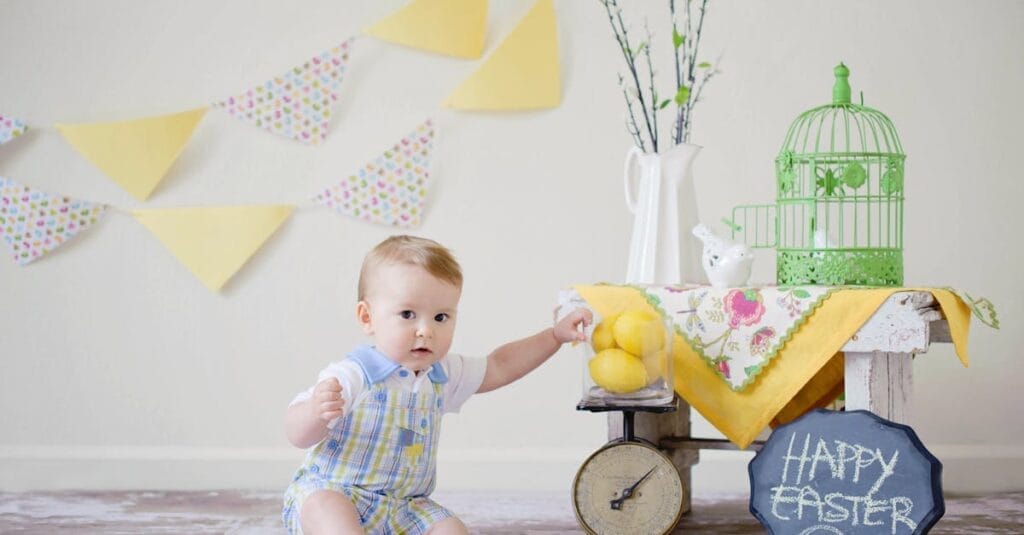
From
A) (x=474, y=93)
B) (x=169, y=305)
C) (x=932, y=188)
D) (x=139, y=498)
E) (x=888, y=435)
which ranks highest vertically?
(x=474, y=93)

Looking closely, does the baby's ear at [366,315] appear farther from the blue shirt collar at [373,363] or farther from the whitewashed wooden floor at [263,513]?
the whitewashed wooden floor at [263,513]

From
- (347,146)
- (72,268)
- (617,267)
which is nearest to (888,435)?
(617,267)

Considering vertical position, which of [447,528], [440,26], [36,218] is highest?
[440,26]

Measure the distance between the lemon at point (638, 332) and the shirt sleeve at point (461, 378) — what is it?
0.25 metres

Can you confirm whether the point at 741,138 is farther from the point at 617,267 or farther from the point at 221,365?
the point at 221,365

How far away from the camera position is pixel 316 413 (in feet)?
5.23

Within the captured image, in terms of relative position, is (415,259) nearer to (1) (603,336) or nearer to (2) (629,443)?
(1) (603,336)

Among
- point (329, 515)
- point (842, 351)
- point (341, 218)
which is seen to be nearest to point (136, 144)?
point (341, 218)

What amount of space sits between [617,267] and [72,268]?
1366 mm

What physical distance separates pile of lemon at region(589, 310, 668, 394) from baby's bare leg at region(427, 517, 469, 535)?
0.35 meters

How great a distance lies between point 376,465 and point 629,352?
1.55 feet

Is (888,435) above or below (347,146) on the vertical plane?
below

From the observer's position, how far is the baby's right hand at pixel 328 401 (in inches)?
62.5

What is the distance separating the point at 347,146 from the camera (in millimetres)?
2592
